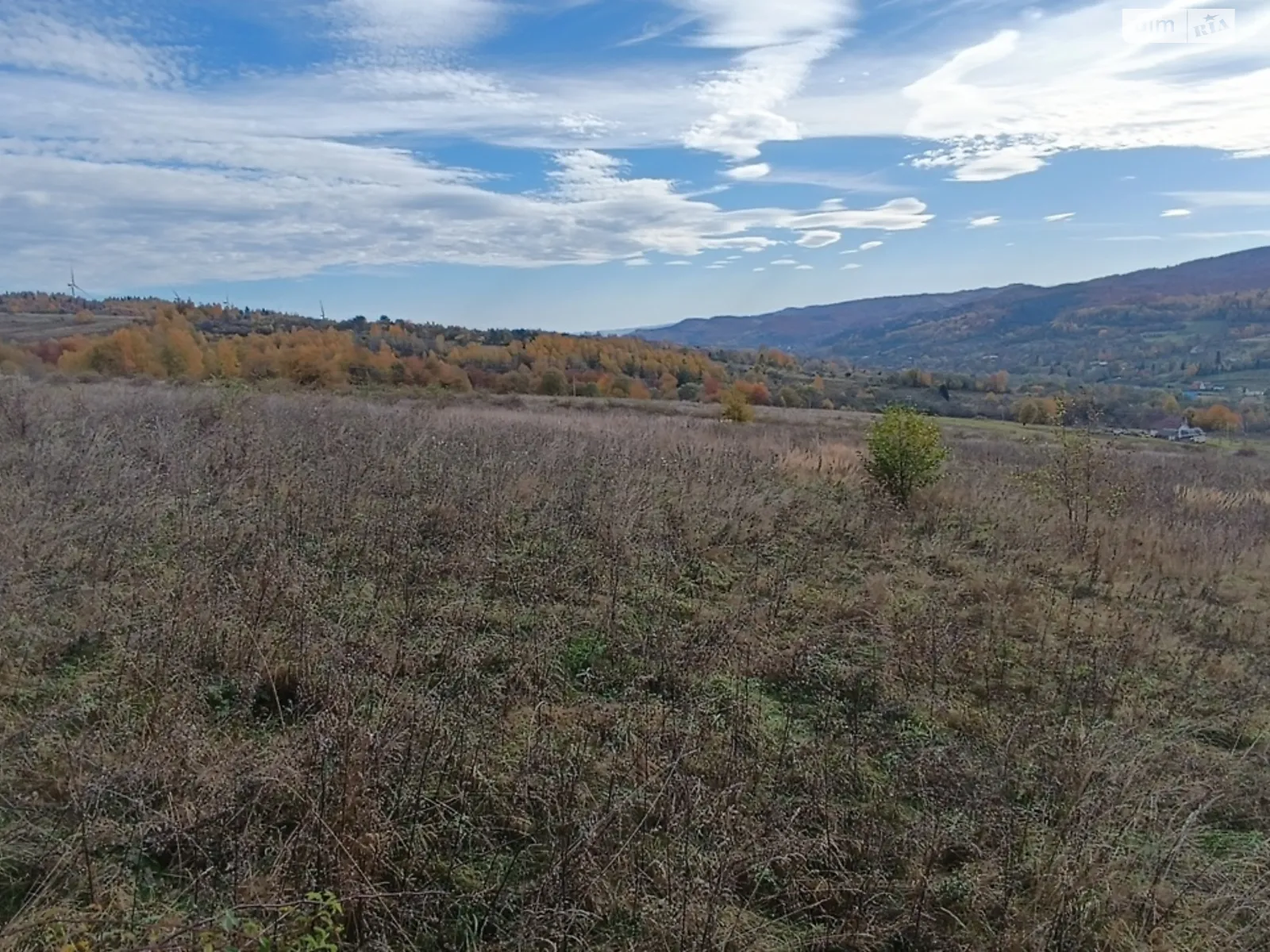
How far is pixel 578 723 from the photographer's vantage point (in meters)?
Answer: 3.64

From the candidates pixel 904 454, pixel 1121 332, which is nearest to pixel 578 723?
pixel 904 454

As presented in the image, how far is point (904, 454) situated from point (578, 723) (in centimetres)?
635

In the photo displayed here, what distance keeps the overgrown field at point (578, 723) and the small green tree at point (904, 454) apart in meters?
1.67

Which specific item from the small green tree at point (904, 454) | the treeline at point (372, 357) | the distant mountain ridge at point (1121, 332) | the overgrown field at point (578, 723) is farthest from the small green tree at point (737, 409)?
the distant mountain ridge at point (1121, 332)

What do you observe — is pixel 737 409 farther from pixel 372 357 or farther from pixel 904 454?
pixel 372 357

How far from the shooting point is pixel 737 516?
289 inches

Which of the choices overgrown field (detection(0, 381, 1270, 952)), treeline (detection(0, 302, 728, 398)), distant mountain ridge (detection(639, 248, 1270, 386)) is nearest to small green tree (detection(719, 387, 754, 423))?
treeline (detection(0, 302, 728, 398))

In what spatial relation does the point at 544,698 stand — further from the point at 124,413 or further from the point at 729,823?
the point at 124,413

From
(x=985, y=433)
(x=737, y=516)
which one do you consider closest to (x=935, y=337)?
(x=985, y=433)

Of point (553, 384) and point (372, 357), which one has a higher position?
point (372, 357)

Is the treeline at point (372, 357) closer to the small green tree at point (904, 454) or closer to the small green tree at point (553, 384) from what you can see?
the small green tree at point (553, 384)

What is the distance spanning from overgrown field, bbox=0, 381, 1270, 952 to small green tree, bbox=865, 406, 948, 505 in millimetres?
1666

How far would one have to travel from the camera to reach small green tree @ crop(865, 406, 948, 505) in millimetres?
8750

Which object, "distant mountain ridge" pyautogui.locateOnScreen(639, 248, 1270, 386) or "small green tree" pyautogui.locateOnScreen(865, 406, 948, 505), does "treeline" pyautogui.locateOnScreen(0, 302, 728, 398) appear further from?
"distant mountain ridge" pyautogui.locateOnScreen(639, 248, 1270, 386)
